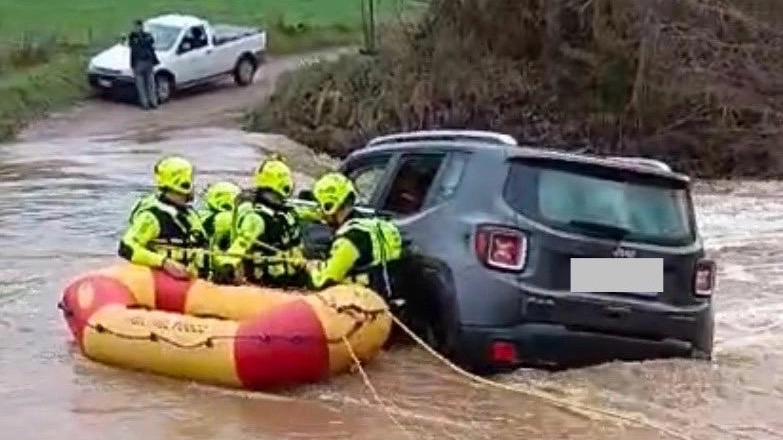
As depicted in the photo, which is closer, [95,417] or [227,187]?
[95,417]

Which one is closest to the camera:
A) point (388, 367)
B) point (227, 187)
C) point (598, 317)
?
point (598, 317)

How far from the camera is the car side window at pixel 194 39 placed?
34.5 meters

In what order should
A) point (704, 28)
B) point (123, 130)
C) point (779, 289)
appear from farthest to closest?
point (123, 130) < point (704, 28) < point (779, 289)

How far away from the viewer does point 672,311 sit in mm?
9406

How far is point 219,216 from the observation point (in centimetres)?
1056

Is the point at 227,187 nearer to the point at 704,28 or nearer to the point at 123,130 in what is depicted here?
the point at 704,28

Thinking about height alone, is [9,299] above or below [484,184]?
below

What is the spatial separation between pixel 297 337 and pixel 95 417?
46.7 inches

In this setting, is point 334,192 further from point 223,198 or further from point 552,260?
point 552,260

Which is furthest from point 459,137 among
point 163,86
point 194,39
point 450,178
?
point 194,39

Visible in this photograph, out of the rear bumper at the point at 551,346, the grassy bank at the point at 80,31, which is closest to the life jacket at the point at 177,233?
the rear bumper at the point at 551,346

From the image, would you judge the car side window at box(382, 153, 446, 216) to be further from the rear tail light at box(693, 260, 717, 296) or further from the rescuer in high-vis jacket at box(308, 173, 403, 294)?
the rear tail light at box(693, 260, 717, 296)

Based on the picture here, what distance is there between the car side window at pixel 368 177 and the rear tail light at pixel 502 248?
135 cm

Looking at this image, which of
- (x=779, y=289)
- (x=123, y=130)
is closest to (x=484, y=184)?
(x=779, y=289)
